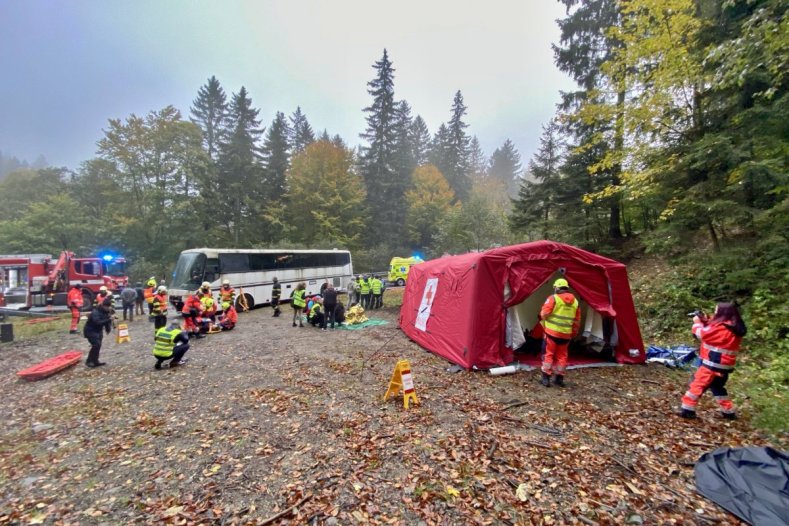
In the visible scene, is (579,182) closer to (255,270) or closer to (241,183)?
(255,270)

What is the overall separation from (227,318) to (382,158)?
1058 inches

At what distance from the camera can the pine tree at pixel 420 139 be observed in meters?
47.8

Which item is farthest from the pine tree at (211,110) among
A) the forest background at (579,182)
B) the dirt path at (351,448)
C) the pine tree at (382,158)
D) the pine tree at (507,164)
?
the pine tree at (507,164)

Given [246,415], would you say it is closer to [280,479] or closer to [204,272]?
[280,479]

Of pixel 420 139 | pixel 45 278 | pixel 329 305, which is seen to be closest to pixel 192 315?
pixel 329 305

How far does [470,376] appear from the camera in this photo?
684cm

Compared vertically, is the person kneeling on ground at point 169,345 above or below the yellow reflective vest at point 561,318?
below

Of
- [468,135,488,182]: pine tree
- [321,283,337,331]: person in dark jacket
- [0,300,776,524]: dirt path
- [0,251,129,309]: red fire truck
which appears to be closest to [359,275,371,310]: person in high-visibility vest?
[321,283,337,331]: person in dark jacket

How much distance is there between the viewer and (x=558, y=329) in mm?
6109

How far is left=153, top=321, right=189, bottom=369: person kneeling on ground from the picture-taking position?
771 cm

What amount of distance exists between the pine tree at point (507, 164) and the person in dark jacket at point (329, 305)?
60760 millimetres

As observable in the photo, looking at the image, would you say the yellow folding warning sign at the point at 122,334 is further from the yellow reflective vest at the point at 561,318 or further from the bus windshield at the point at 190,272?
the yellow reflective vest at the point at 561,318

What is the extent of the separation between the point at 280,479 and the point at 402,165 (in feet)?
113

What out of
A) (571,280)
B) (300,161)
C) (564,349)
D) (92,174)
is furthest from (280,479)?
(92,174)
